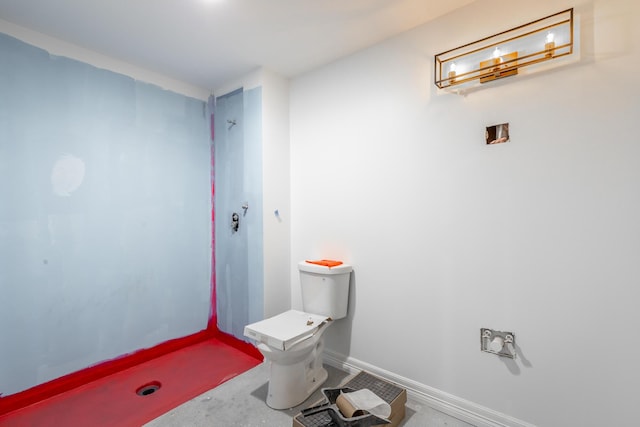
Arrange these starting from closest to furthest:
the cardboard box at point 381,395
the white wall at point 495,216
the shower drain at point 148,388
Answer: the white wall at point 495,216, the cardboard box at point 381,395, the shower drain at point 148,388

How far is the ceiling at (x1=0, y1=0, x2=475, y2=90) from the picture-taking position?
5.26 feet

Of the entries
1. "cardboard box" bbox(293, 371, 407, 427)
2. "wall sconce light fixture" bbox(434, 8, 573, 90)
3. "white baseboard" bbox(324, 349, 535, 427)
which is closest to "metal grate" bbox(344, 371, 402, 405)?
"cardboard box" bbox(293, 371, 407, 427)

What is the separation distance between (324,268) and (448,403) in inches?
41.1

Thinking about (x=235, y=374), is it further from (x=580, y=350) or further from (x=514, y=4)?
(x=514, y=4)

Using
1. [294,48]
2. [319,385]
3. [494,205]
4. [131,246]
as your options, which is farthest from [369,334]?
[294,48]

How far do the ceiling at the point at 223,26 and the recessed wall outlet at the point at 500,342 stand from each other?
1.78 meters

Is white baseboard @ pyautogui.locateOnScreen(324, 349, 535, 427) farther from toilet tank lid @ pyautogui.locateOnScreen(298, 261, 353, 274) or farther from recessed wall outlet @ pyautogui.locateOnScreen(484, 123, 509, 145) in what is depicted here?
recessed wall outlet @ pyautogui.locateOnScreen(484, 123, 509, 145)

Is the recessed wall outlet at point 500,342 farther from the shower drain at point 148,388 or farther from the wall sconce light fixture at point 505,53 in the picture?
the shower drain at point 148,388

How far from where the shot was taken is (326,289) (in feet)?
6.61

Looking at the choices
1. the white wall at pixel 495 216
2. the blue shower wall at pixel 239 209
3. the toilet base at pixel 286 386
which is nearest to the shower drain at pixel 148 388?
the blue shower wall at pixel 239 209

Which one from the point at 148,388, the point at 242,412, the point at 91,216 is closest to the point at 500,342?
the point at 242,412

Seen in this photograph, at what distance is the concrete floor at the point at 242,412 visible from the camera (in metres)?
1.60

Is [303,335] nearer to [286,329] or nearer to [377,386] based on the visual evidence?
[286,329]

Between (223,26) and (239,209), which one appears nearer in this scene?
(223,26)
